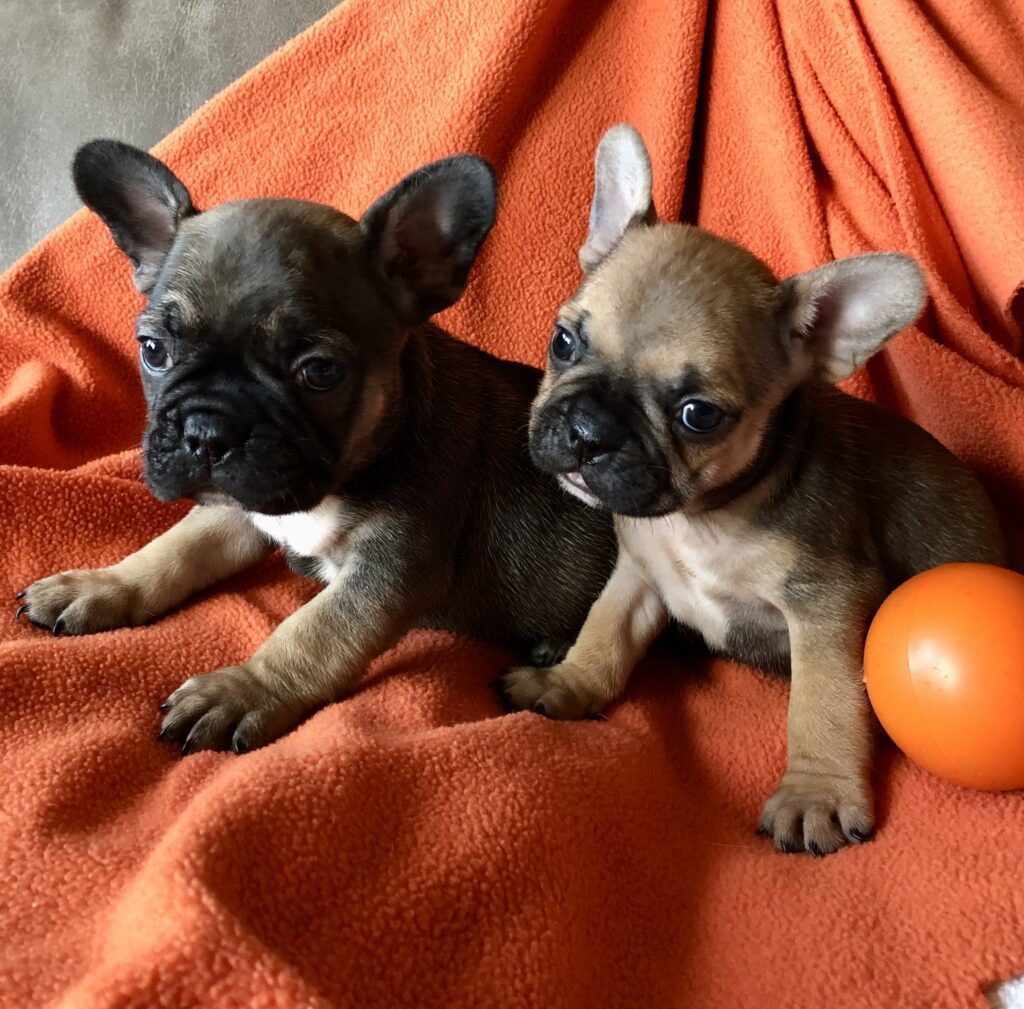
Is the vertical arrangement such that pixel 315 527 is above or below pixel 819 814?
above

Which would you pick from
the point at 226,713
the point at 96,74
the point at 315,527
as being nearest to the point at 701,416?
the point at 315,527

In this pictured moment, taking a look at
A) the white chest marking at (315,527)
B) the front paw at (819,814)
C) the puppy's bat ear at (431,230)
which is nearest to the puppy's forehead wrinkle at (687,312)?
the puppy's bat ear at (431,230)

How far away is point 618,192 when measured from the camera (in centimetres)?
243

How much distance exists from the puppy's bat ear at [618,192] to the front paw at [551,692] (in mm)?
963

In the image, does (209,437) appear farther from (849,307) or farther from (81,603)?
(849,307)

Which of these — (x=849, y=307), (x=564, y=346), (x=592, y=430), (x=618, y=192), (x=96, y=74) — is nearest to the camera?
(x=592, y=430)

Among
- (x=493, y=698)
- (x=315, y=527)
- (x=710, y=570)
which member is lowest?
(x=493, y=698)

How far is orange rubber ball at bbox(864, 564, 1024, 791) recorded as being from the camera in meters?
1.86

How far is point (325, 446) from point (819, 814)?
3.95ft

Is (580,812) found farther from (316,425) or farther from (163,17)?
(163,17)

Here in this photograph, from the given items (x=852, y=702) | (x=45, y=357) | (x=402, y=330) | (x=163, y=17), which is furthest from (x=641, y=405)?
(x=163, y=17)

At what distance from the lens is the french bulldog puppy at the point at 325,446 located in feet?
6.55

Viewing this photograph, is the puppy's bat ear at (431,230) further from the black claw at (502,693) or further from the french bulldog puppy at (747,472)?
the black claw at (502,693)

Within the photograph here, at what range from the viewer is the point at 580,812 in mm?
1774
